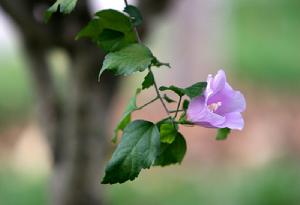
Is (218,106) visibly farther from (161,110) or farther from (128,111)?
(161,110)

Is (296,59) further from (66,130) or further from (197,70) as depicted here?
(66,130)

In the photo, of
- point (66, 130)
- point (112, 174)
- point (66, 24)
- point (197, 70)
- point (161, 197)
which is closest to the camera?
point (112, 174)

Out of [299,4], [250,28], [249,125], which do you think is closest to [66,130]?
[249,125]

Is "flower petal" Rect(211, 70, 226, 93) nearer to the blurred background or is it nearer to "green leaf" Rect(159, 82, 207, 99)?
"green leaf" Rect(159, 82, 207, 99)

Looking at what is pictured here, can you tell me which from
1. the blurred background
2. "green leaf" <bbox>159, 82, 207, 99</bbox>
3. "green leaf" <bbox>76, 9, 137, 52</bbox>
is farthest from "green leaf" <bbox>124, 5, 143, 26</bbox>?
the blurred background

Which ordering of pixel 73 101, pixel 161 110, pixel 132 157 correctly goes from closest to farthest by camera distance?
pixel 132 157 < pixel 73 101 < pixel 161 110

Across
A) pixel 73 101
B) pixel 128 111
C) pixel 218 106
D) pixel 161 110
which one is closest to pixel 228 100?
pixel 218 106

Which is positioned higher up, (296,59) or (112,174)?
(112,174)
